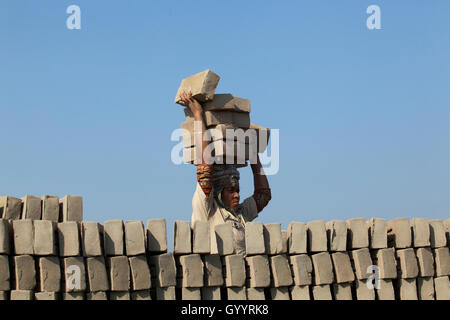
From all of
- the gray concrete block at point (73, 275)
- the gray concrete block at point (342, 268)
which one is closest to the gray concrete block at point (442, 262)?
the gray concrete block at point (342, 268)

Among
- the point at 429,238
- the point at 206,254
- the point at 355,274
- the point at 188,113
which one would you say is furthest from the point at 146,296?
the point at 429,238

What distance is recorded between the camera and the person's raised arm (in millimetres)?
10594

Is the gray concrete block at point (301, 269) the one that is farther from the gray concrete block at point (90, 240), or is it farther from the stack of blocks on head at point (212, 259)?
the gray concrete block at point (90, 240)

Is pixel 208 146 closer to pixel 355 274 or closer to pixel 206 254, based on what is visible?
pixel 206 254

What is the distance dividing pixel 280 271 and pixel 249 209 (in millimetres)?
2680

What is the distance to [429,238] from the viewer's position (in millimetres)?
8812

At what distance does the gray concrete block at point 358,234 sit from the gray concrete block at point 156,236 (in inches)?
102

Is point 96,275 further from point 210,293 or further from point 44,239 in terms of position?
point 210,293

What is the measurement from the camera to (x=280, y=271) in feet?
25.7

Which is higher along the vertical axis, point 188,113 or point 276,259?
point 188,113

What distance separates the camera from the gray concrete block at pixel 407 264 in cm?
847

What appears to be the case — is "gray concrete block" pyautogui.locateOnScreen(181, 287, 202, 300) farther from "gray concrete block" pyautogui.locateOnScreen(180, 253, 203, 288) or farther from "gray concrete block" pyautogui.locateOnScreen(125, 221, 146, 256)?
"gray concrete block" pyautogui.locateOnScreen(125, 221, 146, 256)
